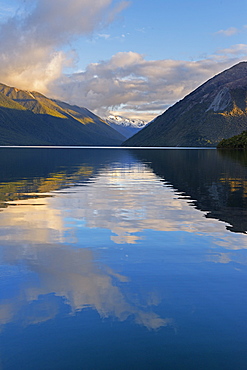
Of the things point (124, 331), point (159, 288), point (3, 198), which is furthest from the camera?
point (3, 198)

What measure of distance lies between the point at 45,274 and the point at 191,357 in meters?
7.36

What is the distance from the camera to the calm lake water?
31.2ft

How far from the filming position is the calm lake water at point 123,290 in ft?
31.2

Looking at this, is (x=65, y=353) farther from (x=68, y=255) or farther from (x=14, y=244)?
(x=14, y=244)

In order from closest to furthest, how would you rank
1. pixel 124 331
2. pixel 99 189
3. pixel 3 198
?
pixel 124 331 < pixel 3 198 < pixel 99 189

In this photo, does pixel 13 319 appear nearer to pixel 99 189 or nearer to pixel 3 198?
pixel 3 198

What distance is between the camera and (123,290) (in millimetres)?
13422

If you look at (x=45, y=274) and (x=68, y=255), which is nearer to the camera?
(x=45, y=274)

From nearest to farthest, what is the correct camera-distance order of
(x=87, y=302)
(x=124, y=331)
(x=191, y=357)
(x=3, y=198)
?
(x=191, y=357) → (x=124, y=331) → (x=87, y=302) → (x=3, y=198)

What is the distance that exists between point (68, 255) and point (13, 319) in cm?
664

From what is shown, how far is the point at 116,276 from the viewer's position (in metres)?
14.9

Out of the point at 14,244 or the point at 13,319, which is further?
the point at 14,244

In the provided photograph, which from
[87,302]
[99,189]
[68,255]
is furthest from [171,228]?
[99,189]

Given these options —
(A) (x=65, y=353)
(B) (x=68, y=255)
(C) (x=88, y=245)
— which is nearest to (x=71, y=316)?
(A) (x=65, y=353)
